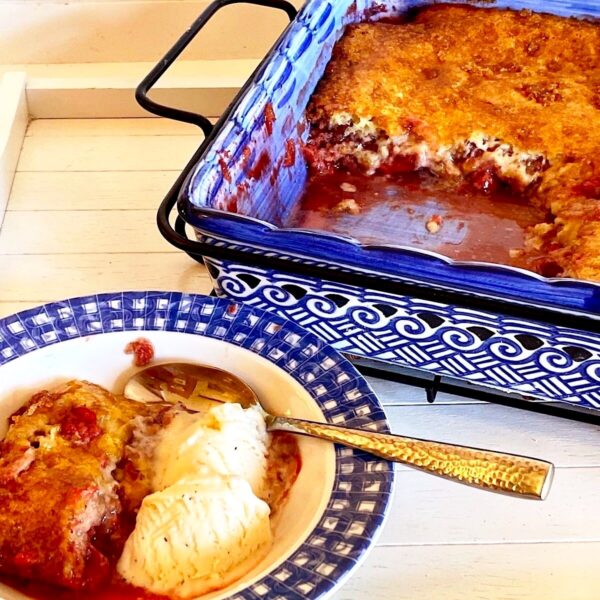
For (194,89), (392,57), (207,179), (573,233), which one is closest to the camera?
(207,179)

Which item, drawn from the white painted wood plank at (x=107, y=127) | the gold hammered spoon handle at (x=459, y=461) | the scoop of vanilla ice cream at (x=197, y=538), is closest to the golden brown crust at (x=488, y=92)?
the white painted wood plank at (x=107, y=127)

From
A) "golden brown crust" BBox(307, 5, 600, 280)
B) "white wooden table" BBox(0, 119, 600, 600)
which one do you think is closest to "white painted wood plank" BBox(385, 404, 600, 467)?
"white wooden table" BBox(0, 119, 600, 600)

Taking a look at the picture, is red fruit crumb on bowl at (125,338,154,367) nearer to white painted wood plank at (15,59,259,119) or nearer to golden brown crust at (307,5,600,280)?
golden brown crust at (307,5,600,280)

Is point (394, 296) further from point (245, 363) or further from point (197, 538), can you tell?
point (197, 538)

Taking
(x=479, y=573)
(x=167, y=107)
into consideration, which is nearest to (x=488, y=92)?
(x=167, y=107)

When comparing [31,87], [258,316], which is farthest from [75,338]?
[31,87]

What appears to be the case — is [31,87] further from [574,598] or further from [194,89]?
[574,598]

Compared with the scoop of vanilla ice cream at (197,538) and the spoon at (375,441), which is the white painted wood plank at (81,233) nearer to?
the spoon at (375,441)
